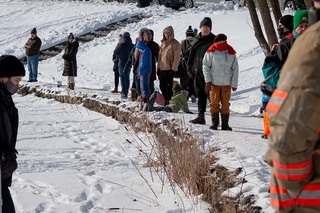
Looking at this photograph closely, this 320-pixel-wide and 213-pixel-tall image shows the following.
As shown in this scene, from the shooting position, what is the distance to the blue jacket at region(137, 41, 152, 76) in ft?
40.9

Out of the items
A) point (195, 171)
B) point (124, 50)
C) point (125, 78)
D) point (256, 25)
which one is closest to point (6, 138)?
point (195, 171)

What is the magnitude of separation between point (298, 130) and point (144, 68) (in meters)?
9.93

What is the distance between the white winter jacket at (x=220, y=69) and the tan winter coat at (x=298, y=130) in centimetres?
679

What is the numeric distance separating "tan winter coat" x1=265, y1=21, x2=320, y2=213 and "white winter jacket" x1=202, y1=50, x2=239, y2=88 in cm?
679

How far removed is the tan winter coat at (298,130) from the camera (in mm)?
2586

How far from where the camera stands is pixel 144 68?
1247cm

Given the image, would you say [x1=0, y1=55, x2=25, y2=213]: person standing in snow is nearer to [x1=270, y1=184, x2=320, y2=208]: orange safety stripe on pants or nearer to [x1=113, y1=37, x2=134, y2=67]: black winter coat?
[x1=270, y1=184, x2=320, y2=208]: orange safety stripe on pants

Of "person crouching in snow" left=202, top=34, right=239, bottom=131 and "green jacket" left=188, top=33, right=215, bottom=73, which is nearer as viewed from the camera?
"person crouching in snow" left=202, top=34, right=239, bottom=131

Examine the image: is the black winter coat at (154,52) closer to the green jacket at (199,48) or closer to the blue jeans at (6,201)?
the green jacket at (199,48)

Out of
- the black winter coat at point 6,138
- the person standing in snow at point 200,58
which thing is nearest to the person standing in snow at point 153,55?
the person standing in snow at point 200,58

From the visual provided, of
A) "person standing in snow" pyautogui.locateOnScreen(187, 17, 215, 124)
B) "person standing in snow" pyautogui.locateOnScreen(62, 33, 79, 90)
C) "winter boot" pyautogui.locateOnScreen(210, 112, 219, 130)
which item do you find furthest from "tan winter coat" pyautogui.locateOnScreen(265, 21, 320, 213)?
"person standing in snow" pyautogui.locateOnScreen(62, 33, 79, 90)

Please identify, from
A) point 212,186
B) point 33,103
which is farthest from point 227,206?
point 33,103

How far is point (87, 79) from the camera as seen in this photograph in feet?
68.7

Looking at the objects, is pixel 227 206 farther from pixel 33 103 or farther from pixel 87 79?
pixel 87 79
